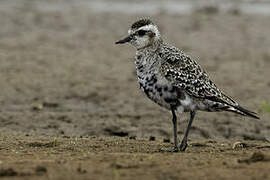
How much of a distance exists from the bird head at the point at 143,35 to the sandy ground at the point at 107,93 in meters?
1.34

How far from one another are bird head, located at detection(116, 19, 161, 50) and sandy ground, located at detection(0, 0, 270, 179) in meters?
1.34

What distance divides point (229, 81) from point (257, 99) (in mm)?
1491

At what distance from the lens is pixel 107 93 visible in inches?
558

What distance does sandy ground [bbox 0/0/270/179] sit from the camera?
306 inches

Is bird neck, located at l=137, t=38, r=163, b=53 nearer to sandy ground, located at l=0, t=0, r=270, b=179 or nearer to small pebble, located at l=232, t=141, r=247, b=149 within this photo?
sandy ground, located at l=0, t=0, r=270, b=179

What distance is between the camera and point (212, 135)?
11820 millimetres

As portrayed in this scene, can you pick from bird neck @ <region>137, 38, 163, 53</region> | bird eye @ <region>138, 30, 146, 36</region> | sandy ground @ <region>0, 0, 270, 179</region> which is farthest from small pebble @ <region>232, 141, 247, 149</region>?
bird eye @ <region>138, 30, 146, 36</region>

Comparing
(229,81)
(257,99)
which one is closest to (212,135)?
(257,99)

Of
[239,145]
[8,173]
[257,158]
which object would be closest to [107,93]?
[239,145]

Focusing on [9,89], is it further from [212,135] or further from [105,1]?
[105,1]

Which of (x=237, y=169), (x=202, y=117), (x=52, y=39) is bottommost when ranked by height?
(x=237, y=169)

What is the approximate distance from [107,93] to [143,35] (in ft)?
15.7

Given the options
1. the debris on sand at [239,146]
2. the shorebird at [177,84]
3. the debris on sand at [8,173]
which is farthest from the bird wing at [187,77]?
the debris on sand at [8,173]

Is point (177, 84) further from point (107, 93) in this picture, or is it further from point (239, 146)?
point (107, 93)
